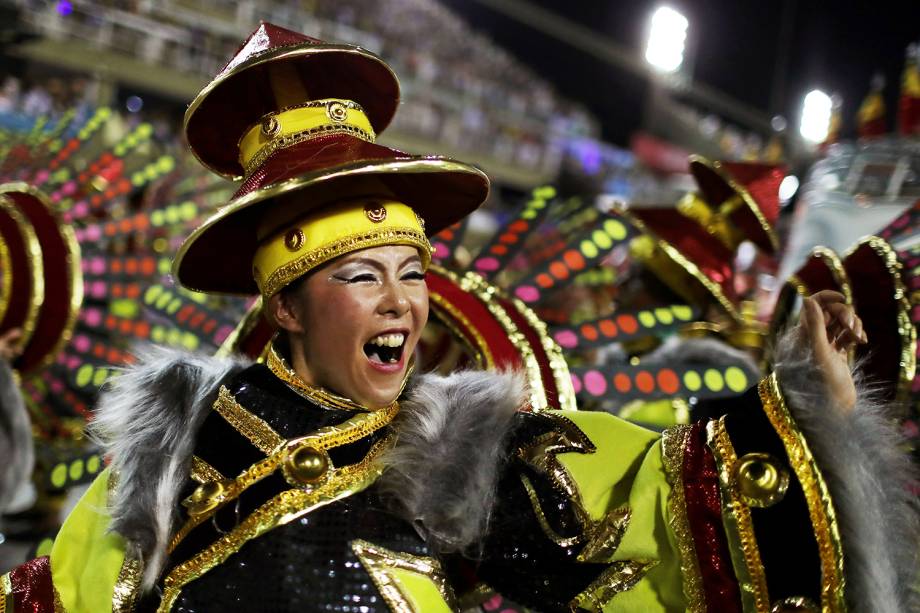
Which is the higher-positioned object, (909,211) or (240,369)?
(909,211)

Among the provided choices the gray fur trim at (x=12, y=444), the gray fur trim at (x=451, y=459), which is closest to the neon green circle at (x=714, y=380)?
the gray fur trim at (x=451, y=459)

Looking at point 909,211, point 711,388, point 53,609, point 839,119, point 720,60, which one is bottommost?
point 53,609

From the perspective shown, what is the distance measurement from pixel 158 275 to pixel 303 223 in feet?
A: 5.14

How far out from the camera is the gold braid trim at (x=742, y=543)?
936 mm

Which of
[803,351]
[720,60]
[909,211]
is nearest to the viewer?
[803,351]

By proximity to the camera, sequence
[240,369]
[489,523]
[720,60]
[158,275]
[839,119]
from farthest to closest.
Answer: [720,60], [839,119], [158,275], [240,369], [489,523]

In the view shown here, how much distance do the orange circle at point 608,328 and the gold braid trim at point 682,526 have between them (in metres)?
0.64

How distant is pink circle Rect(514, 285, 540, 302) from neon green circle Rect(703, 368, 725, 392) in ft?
1.17

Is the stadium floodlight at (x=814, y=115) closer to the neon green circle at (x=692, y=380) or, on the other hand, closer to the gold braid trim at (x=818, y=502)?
the neon green circle at (x=692, y=380)

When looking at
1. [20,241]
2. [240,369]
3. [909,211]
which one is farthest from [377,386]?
[20,241]

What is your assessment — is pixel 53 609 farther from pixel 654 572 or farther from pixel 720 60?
pixel 720 60

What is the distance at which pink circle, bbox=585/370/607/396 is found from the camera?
152 cm

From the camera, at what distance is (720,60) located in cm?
1070

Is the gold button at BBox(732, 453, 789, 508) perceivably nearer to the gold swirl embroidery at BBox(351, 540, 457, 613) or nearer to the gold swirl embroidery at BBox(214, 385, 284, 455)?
the gold swirl embroidery at BBox(351, 540, 457, 613)
